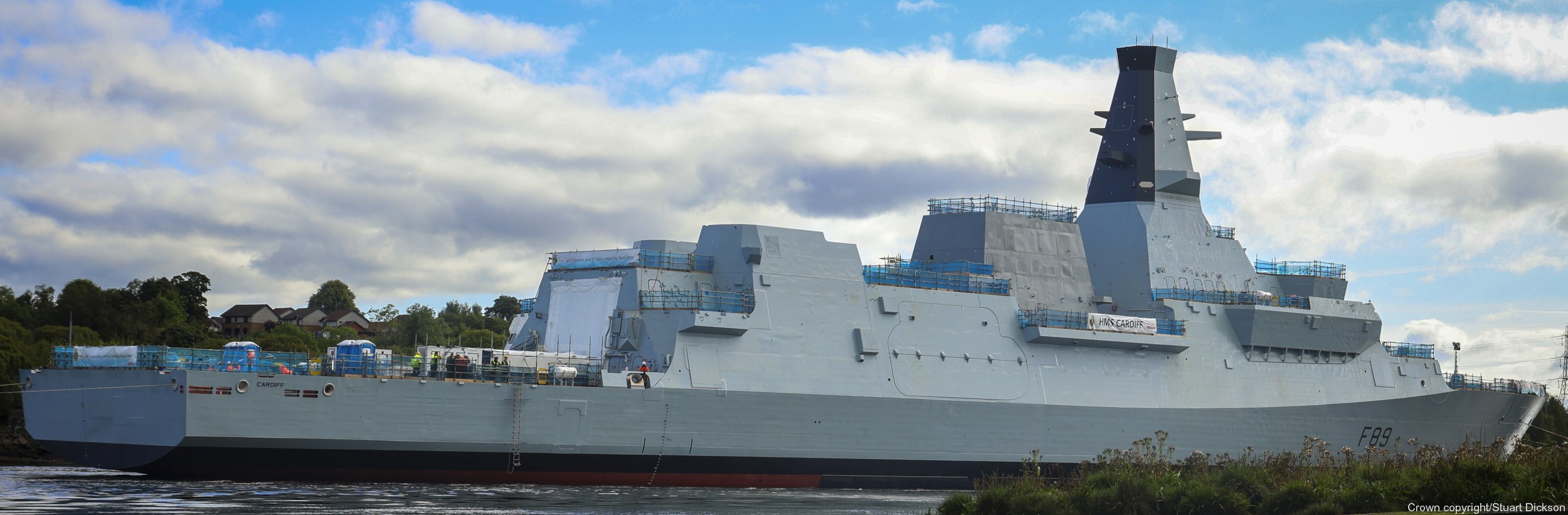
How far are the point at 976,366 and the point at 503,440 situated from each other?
12.5 m

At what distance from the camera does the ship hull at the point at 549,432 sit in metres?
26.5

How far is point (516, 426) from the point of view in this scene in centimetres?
2873

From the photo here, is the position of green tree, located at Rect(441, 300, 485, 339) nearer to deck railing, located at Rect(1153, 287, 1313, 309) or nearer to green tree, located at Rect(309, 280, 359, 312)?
green tree, located at Rect(309, 280, 359, 312)

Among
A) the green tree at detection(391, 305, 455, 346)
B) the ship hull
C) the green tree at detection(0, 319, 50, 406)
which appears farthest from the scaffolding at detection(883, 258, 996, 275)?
the green tree at detection(391, 305, 455, 346)

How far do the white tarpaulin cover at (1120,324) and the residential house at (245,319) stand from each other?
205 ft

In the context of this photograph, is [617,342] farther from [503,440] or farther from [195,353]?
[195,353]

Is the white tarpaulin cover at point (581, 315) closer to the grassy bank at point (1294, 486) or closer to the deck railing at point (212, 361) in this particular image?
the deck railing at point (212, 361)

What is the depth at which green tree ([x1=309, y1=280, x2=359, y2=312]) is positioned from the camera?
322 feet

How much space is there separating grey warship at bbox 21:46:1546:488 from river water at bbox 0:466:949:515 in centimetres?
59

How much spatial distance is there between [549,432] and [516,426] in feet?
2.38

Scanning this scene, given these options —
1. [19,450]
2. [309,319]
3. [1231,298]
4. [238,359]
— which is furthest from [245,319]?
[1231,298]

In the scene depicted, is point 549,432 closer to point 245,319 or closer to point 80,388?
point 80,388

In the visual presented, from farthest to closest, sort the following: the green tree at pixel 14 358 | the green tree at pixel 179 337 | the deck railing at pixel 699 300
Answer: the green tree at pixel 179 337
the green tree at pixel 14 358
the deck railing at pixel 699 300

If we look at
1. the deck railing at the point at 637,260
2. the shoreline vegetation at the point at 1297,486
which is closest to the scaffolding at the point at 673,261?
the deck railing at the point at 637,260
